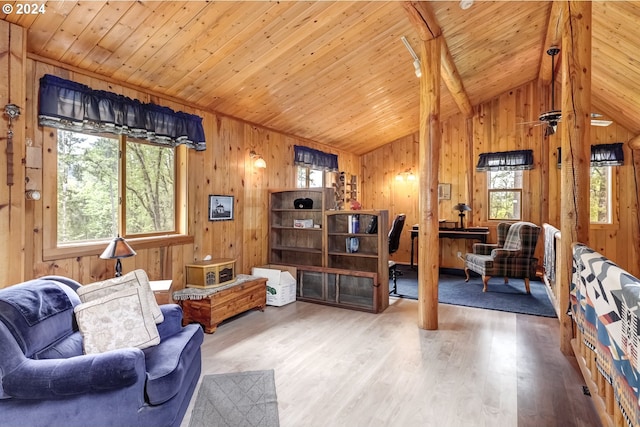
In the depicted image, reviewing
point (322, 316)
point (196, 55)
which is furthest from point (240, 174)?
point (322, 316)

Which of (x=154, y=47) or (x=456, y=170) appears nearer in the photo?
(x=154, y=47)

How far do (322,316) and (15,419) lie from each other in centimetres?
286

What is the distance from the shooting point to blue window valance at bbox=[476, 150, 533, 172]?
20.4 feet

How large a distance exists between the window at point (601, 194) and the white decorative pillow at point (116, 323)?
23.5ft

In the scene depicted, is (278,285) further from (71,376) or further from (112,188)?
(71,376)

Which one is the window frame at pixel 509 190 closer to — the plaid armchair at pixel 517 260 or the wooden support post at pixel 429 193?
the plaid armchair at pixel 517 260

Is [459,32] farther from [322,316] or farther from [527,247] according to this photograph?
[322,316]

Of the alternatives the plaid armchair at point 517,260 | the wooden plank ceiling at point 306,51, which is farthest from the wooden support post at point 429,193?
the plaid armchair at point 517,260

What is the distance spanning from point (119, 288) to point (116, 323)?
0.94ft

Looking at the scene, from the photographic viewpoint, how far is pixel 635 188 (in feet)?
18.7

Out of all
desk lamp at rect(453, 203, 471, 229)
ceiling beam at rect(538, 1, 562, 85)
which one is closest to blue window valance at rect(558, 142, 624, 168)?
ceiling beam at rect(538, 1, 562, 85)

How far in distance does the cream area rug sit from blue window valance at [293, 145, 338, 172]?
3796 millimetres

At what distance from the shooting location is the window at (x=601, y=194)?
5.93 m

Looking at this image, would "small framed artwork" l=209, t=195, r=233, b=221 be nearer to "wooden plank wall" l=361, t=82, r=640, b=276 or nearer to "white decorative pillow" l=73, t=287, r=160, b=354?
"white decorative pillow" l=73, t=287, r=160, b=354
